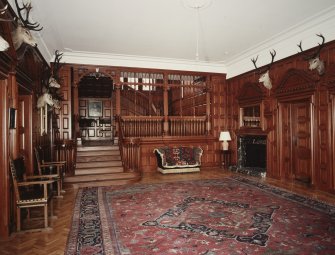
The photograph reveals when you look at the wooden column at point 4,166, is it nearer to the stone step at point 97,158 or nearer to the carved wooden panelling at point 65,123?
the stone step at point 97,158

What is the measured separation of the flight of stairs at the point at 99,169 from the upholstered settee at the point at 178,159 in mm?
1199

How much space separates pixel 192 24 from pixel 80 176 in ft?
16.1

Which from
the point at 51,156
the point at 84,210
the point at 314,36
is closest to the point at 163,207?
the point at 84,210

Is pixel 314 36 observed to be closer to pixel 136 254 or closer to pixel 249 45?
pixel 249 45

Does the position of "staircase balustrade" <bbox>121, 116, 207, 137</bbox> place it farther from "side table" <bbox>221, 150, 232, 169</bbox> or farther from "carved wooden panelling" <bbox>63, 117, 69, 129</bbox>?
"carved wooden panelling" <bbox>63, 117, 69, 129</bbox>

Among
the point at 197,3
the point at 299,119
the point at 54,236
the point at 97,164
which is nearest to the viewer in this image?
the point at 54,236

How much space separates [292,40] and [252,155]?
3.86m

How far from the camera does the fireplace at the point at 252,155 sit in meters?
8.07

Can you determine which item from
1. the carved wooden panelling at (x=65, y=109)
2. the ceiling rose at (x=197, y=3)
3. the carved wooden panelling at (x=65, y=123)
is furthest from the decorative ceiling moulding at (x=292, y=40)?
the carved wooden panelling at (x=65, y=123)

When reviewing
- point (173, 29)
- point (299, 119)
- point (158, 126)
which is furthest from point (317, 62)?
point (158, 126)

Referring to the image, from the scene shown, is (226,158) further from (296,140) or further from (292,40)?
(292,40)

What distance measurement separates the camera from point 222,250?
2.94 metres

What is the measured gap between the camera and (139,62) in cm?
894

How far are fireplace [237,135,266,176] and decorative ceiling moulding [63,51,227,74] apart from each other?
296 centimetres
